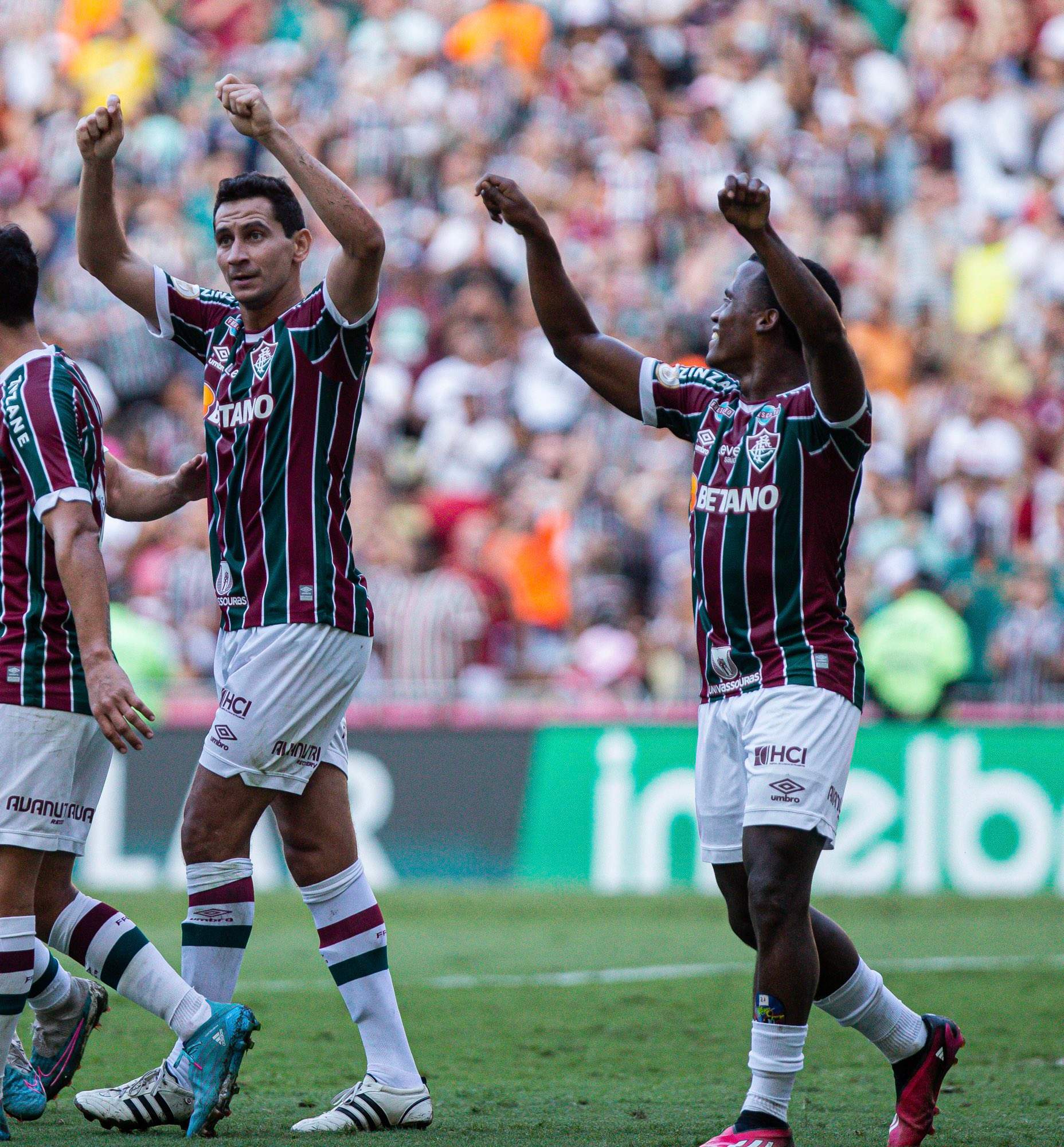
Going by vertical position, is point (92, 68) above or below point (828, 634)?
above

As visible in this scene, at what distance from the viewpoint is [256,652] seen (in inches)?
211

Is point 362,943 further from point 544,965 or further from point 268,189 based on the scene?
point 544,965

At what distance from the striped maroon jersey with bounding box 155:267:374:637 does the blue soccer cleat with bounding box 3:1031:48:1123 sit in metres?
1.41

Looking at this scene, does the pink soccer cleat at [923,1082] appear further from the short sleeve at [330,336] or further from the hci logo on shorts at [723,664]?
the short sleeve at [330,336]

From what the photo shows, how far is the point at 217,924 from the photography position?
5.46 meters

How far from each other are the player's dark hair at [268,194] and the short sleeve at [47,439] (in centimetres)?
80

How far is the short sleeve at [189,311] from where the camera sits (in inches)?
228

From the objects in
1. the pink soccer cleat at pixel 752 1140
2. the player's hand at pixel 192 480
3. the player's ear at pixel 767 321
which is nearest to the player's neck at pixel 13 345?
the player's hand at pixel 192 480

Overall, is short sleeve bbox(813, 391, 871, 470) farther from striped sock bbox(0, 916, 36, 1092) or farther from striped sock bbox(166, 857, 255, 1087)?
striped sock bbox(0, 916, 36, 1092)

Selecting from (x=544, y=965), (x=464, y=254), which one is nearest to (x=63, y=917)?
(x=544, y=965)

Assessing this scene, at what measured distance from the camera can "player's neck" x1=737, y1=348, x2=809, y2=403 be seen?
5422 millimetres

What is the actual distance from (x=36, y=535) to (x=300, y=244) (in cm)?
121

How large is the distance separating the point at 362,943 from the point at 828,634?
5.29 ft

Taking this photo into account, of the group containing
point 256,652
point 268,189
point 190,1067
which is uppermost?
point 268,189
